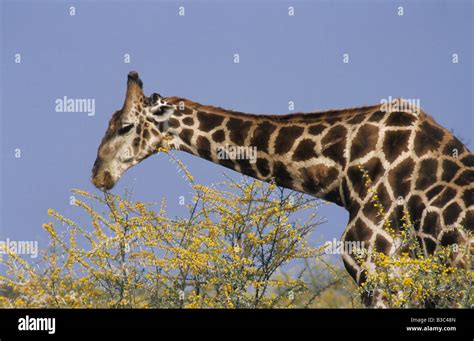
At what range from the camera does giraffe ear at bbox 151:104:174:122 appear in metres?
18.6

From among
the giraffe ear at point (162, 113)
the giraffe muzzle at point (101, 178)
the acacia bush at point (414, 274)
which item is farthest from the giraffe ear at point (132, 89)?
the acacia bush at point (414, 274)

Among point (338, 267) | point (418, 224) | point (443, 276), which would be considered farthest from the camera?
point (338, 267)

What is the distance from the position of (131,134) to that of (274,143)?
99.5 inches

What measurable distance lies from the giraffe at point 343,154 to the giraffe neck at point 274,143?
16mm

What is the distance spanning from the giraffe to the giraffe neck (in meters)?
0.02

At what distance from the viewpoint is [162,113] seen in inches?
733

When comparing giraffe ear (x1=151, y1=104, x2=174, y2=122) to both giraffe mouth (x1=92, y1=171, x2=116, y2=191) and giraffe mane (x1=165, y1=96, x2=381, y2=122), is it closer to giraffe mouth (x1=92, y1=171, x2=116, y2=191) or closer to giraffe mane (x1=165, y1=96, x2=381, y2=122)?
giraffe mane (x1=165, y1=96, x2=381, y2=122)

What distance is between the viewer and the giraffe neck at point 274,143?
17.0 meters
